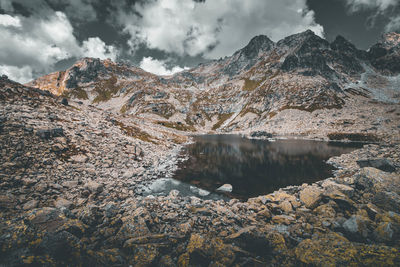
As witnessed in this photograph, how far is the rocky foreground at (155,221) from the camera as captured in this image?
6793 mm

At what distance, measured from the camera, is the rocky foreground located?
6.79m

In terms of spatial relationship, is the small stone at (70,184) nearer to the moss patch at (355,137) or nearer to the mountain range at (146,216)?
the mountain range at (146,216)

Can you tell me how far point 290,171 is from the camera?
31.1 meters

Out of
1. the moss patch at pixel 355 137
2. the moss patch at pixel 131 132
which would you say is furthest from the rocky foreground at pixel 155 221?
the moss patch at pixel 355 137

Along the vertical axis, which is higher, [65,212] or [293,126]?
[293,126]

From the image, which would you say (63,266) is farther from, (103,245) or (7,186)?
(7,186)

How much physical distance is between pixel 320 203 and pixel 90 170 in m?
26.3

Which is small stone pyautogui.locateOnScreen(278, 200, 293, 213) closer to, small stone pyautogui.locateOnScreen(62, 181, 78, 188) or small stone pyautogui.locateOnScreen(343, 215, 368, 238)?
small stone pyautogui.locateOnScreen(343, 215, 368, 238)

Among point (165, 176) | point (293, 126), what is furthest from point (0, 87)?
point (293, 126)

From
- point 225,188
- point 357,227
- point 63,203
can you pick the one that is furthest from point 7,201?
point 357,227

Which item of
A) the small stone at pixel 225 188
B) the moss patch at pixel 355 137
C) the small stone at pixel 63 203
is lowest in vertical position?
the small stone at pixel 225 188

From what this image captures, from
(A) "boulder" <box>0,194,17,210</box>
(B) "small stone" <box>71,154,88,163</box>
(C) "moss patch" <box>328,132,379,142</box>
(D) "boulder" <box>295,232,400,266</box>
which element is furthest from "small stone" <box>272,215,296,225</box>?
(C) "moss patch" <box>328,132,379,142</box>

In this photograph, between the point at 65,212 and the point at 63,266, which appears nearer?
the point at 63,266

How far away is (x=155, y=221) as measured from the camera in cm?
1055
